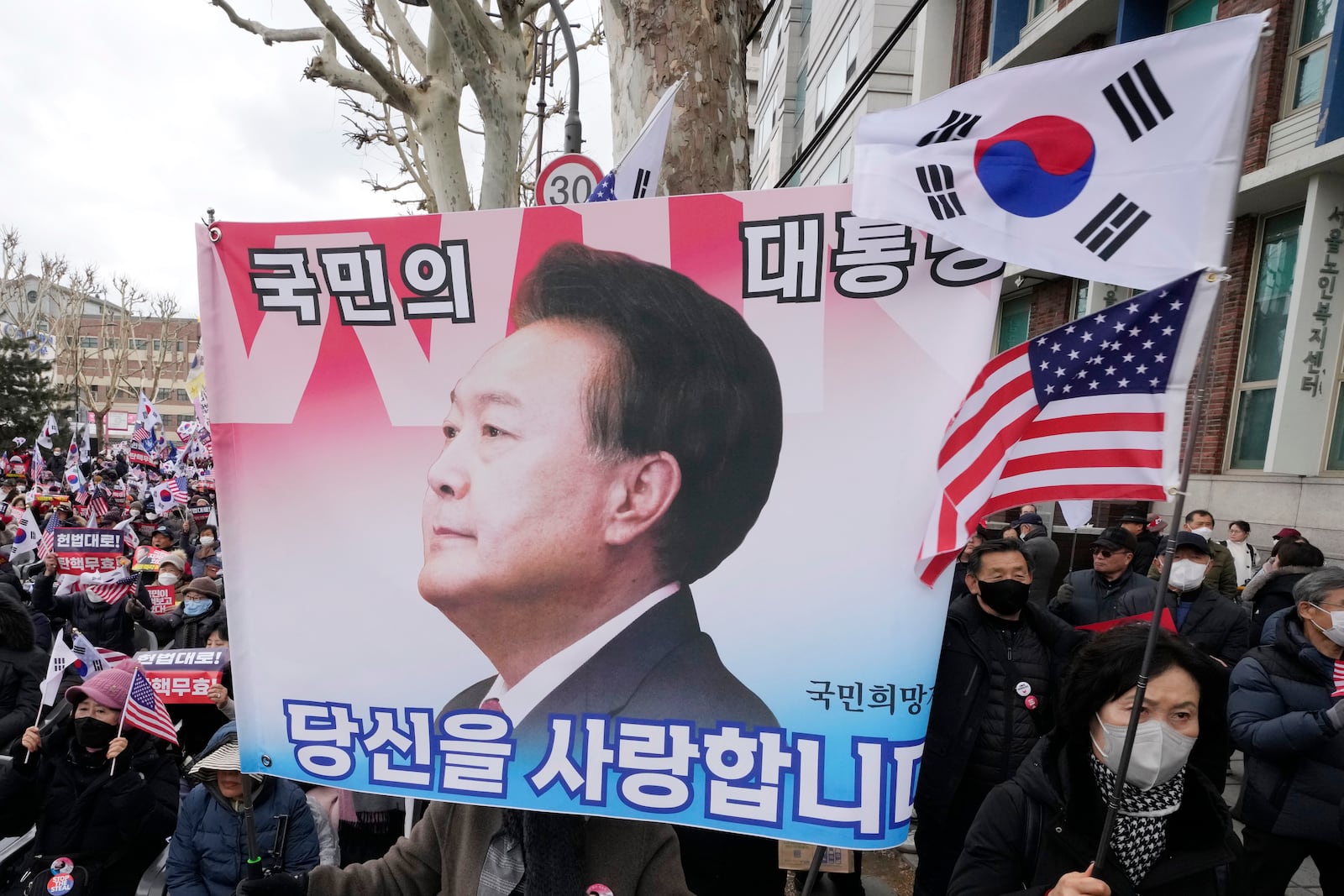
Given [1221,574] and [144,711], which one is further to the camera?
[1221,574]

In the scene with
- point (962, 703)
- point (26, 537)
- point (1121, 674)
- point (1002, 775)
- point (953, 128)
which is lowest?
point (26, 537)

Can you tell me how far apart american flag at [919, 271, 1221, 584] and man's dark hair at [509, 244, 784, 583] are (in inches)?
17.5

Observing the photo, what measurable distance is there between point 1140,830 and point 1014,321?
1609 centimetres

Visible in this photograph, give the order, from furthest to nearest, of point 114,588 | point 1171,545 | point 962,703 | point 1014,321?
1. point 1014,321
2. point 114,588
3. point 962,703
4. point 1171,545

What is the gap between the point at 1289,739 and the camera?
3.08m

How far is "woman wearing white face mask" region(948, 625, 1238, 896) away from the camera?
6.17ft

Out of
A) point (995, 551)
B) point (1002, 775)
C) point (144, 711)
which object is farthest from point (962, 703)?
point (144, 711)

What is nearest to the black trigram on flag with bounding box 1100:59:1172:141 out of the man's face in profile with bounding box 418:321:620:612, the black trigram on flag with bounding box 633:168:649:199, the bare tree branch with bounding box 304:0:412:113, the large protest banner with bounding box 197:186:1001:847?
the large protest banner with bounding box 197:186:1001:847

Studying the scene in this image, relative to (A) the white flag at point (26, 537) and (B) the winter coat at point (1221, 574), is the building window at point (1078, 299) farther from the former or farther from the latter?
(A) the white flag at point (26, 537)

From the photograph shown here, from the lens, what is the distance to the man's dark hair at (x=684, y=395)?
2.04 m

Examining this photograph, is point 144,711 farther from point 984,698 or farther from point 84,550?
point 84,550

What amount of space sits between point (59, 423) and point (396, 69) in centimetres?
3448

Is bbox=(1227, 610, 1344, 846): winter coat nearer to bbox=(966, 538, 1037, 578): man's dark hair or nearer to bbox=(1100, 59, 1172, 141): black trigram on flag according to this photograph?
bbox=(966, 538, 1037, 578): man's dark hair

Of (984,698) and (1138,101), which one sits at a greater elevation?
(1138,101)
